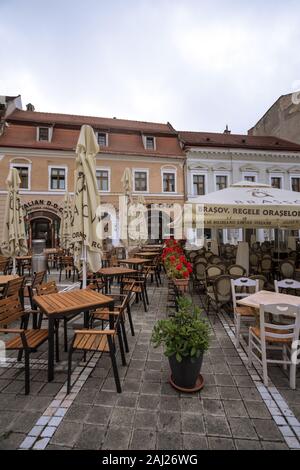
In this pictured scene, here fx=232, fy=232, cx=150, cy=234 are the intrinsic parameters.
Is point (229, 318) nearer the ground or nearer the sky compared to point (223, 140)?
nearer the ground

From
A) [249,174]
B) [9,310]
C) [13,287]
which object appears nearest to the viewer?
[9,310]

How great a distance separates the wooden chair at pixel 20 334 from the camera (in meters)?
2.42

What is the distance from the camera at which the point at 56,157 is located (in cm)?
1723

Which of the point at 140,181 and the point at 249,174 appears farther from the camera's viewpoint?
the point at 249,174

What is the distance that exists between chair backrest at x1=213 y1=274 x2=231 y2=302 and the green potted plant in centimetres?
223

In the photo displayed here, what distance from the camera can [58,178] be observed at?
1738 centimetres

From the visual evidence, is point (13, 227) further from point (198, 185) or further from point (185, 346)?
point (198, 185)

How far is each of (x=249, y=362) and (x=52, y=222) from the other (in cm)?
1682

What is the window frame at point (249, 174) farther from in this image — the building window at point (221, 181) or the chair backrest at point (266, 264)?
the chair backrest at point (266, 264)

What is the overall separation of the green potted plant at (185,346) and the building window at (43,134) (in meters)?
19.1

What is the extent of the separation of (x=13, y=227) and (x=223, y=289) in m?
5.87

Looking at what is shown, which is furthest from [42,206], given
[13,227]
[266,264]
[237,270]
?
[237,270]
